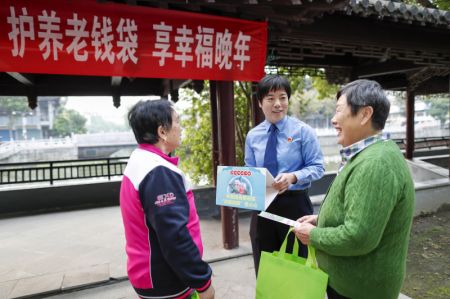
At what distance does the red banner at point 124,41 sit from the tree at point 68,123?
111 feet

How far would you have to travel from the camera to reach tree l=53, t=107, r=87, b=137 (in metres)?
33.3

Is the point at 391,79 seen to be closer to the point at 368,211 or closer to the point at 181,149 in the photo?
the point at 181,149

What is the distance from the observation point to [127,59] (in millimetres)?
3277

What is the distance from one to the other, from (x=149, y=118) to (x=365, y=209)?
107 centimetres

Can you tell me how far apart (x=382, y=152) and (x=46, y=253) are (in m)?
5.07

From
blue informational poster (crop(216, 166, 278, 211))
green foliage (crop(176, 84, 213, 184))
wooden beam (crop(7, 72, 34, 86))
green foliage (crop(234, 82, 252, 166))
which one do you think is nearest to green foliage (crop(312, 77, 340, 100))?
green foliage (crop(234, 82, 252, 166))

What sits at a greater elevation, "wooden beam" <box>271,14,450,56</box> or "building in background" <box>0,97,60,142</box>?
"wooden beam" <box>271,14,450,56</box>

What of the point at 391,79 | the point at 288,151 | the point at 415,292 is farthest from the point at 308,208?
the point at 391,79

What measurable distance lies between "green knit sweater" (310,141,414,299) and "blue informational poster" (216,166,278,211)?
49cm

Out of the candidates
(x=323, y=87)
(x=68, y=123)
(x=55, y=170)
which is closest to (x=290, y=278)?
(x=55, y=170)

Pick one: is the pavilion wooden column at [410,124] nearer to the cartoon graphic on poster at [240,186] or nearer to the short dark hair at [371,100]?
the cartoon graphic on poster at [240,186]

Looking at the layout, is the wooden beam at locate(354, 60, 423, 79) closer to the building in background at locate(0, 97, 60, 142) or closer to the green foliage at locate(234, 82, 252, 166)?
the green foliage at locate(234, 82, 252, 166)

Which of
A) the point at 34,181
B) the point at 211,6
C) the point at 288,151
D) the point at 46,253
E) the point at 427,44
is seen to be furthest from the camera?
the point at 34,181

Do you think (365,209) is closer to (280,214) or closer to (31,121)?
(280,214)
